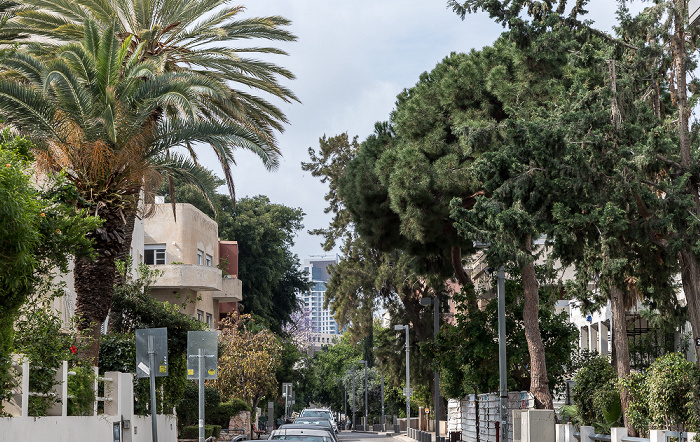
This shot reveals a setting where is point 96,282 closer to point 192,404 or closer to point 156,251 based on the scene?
point 192,404

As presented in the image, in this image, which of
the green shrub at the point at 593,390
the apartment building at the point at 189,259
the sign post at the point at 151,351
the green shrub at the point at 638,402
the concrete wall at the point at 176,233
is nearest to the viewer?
the sign post at the point at 151,351

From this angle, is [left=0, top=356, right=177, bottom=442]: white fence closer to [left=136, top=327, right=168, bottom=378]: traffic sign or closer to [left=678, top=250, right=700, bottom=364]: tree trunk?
[left=136, top=327, right=168, bottom=378]: traffic sign

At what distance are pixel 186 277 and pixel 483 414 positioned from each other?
18.3 m

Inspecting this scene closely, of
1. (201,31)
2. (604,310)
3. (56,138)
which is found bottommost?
(604,310)

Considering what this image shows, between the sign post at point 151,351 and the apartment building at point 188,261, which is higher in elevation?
the apartment building at point 188,261

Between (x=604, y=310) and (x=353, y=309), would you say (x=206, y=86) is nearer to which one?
(x=604, y=310)

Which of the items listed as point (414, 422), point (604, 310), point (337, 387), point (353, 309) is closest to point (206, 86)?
point (604, 310)

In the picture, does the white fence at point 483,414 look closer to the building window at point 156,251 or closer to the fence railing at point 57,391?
the fence railing at point 57,391

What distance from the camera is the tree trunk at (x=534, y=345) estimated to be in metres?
28.0

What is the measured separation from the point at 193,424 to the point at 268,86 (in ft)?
85.5

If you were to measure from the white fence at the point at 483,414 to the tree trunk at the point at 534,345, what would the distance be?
38 centimetres

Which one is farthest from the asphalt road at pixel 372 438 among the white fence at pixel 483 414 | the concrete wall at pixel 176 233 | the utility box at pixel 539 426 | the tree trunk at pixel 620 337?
the utility box at pixel 539 426

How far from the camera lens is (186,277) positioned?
149 ft

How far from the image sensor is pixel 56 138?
18.5m
